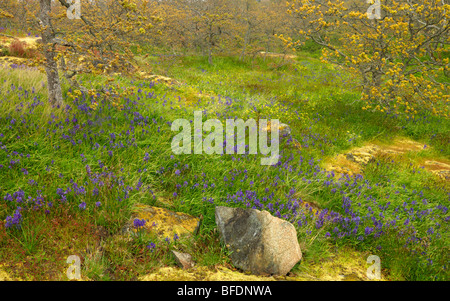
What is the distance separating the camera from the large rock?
11.2 ft

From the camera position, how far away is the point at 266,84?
1378 centimetres

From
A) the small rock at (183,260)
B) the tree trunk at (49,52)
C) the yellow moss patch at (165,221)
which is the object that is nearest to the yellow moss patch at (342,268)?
the small rock at (183,260)

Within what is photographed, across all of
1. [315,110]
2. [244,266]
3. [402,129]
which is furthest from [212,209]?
[402,129]

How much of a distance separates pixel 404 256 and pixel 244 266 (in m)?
2.36

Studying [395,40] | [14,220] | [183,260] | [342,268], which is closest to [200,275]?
[183,260]

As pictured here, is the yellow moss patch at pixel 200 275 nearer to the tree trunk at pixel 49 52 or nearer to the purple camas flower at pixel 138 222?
the purple camas flower at pixel 138 222

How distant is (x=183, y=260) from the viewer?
329cm

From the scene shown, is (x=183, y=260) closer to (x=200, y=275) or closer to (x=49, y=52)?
(x=200, y=275)

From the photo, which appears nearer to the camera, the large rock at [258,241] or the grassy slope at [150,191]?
the grassy slope at [150,191]

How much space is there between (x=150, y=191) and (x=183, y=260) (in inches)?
53.7

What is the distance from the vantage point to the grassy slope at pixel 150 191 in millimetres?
3256

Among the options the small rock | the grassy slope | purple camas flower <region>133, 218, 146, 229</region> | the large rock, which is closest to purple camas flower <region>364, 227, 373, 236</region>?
the grassy slope

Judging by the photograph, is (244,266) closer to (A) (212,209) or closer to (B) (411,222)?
(A) (212,209)

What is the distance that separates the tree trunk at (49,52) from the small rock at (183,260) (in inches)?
153
